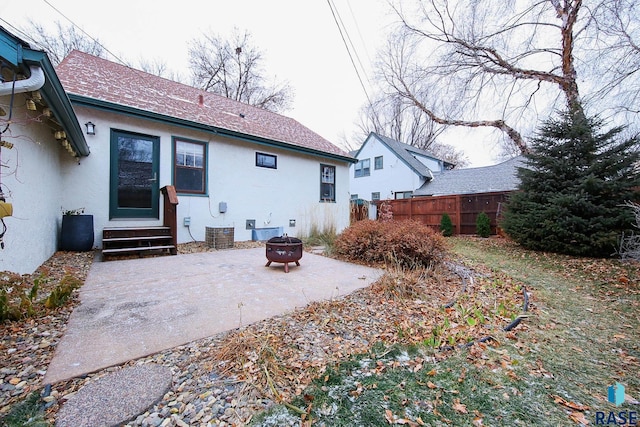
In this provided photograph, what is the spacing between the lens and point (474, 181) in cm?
1538

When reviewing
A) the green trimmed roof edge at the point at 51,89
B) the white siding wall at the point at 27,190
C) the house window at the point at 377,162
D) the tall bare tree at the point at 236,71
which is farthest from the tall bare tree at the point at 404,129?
the white siding wall at the point at 27,190

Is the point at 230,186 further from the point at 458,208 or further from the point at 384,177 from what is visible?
the point at 384,177

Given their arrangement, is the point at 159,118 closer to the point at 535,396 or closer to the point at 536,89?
the point at 535,396

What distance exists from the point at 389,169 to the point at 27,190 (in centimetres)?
1720

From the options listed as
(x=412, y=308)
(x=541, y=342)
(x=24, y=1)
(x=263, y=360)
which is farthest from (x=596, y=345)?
(x=24, y=1)

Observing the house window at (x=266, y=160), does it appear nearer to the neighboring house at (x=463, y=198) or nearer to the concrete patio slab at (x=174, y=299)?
the concrete patio slab at (x=174, y=299)

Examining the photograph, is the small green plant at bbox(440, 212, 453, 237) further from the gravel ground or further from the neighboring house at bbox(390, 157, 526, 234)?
the gravel ground

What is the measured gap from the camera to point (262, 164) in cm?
777

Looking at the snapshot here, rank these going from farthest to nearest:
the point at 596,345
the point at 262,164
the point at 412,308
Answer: the point at 262,164 < the point at 412,308 < the point at 596,345

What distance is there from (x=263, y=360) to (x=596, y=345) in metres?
2.82

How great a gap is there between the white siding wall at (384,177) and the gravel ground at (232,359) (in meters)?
15.5

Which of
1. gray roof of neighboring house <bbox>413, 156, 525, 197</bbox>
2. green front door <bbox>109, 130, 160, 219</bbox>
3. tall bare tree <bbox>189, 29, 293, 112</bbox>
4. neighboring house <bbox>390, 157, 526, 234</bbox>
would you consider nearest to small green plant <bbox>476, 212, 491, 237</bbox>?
neighboring house <bbox>390, 157, 526, 234</bbox>

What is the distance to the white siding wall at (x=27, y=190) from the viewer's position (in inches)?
113

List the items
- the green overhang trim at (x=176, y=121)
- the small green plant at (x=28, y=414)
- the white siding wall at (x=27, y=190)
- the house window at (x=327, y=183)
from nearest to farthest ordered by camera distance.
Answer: the small green plant at (x=28, y=414), the white siding wall at (x=27, y=190), the green overhang trim at (x=176, y=121), the house window at (x=327, y=183)
